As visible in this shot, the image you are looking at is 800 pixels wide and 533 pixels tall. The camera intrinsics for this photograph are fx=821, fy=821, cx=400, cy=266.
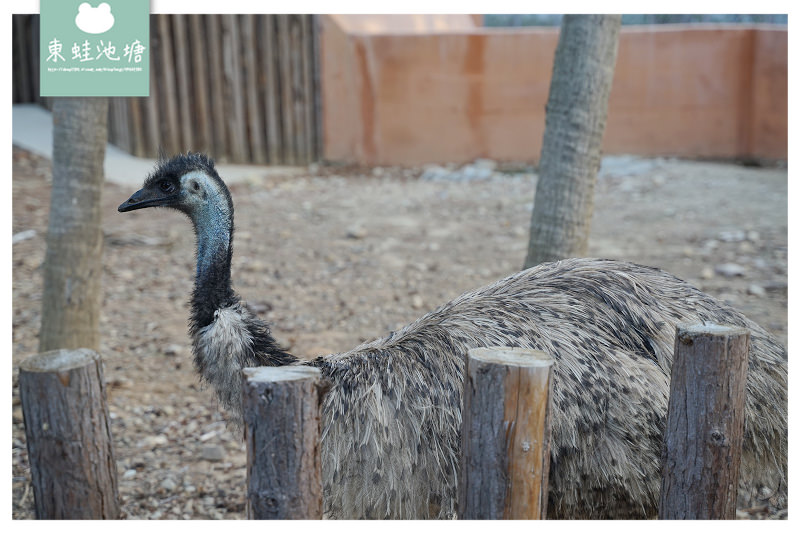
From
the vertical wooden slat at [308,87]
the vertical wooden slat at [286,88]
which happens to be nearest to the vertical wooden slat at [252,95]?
the vertical wooden slat at [286,88]

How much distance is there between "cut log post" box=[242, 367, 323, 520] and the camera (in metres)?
1.73

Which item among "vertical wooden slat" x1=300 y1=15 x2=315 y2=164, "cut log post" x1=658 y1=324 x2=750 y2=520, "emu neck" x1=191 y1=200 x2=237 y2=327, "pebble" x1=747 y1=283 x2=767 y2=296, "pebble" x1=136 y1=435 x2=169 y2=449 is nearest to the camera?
"cut log post" x1=658 y1=324 x2=750 y2=520

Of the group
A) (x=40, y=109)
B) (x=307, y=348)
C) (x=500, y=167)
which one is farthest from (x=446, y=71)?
(x=307, y=348)

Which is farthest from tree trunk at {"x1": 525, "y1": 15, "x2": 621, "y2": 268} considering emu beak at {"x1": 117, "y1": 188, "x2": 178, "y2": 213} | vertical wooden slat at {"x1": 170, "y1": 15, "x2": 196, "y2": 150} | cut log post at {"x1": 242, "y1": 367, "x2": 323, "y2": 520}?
vertical wooden slat at {"x1": 170, "y1": 15, "x2": 196, "y2": 150}

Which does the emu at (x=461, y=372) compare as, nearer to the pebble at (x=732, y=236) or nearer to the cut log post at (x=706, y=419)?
the cut log post at (x=706, y=419)

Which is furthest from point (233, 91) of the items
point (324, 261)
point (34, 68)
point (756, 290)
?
point (756, 290)

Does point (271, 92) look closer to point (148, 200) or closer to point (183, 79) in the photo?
point (183, 79)

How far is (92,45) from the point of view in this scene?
7.77ft

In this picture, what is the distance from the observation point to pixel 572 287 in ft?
8.79

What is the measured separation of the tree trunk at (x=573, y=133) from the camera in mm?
3525

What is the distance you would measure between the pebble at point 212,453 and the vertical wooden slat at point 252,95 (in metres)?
6.75

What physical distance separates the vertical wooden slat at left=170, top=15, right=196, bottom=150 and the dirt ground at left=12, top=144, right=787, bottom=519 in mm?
1356

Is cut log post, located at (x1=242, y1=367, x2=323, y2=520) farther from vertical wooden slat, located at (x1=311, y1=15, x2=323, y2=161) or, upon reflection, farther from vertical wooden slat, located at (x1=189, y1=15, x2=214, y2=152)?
vertical wooden slat, located at (x1=311, y1=15, x2=323, y2=161)
